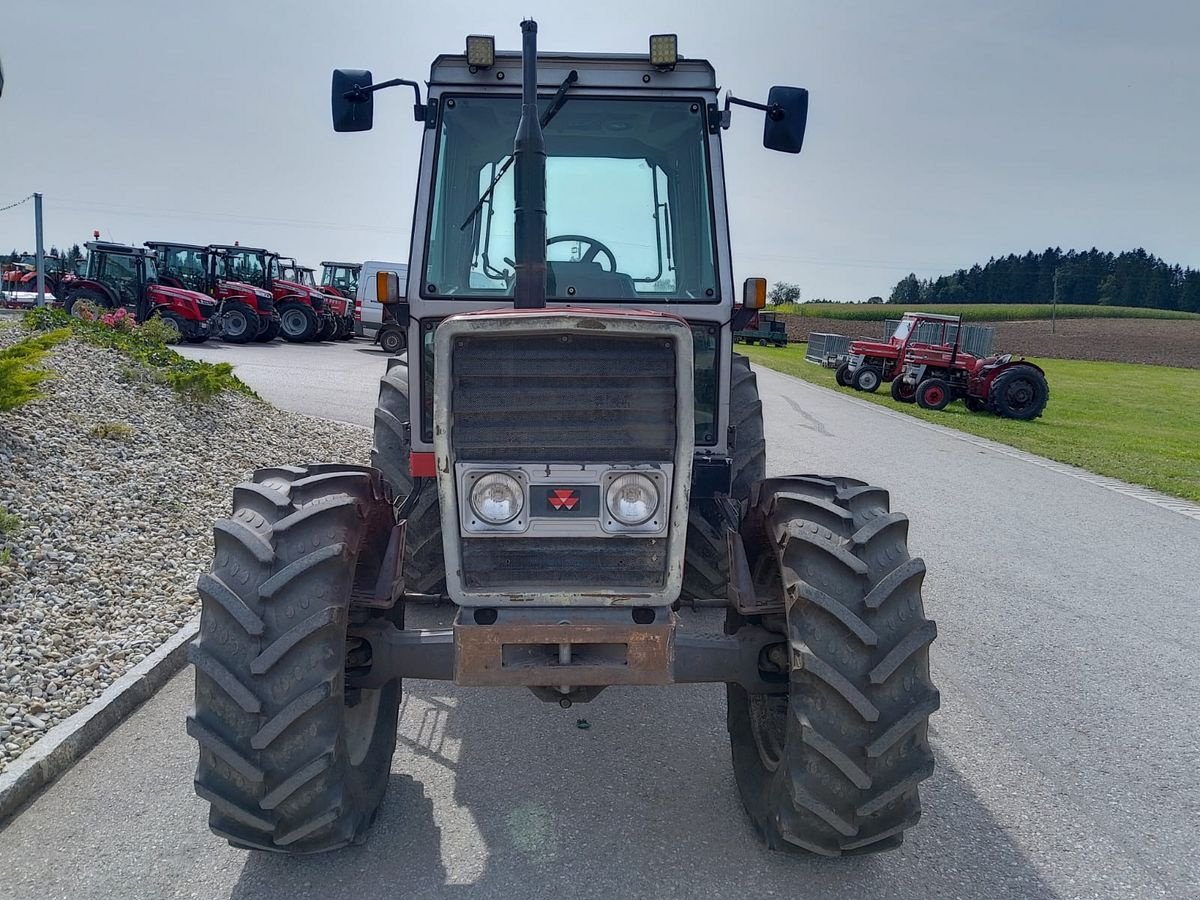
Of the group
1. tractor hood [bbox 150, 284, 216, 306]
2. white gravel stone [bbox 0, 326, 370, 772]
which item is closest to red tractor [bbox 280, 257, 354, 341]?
tractor hood [bbox 150, 284, 216, 306]

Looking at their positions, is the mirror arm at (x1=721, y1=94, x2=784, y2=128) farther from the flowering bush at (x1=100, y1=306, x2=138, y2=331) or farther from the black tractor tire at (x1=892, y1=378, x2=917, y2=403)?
the black tractor tire at (x1=892, y1=378, x2=917, y2=403)

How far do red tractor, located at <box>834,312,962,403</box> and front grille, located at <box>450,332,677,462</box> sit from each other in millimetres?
20884

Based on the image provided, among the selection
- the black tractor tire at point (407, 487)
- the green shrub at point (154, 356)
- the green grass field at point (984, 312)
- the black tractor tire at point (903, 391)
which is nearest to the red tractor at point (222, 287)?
the green shrub at point (154, 356)

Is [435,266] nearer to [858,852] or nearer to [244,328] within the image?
[858,852]

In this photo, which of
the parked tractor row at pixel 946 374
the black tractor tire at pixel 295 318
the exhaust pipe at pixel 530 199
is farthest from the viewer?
the black tractor tire at pixel 295 318

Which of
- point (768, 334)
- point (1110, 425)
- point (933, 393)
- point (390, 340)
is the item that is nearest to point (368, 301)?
point (390, 340)

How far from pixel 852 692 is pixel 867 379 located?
77.9 feet

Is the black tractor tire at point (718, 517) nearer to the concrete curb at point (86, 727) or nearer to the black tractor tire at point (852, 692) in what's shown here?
the black tractor tire at point (852, 692)

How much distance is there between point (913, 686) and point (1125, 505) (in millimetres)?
8711

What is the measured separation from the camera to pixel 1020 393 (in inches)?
792

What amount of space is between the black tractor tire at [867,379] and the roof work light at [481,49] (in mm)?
22793

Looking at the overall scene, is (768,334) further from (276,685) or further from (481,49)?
(276,685)

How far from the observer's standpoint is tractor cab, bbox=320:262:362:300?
3297cm

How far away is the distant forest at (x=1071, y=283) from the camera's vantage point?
95.8 metres
